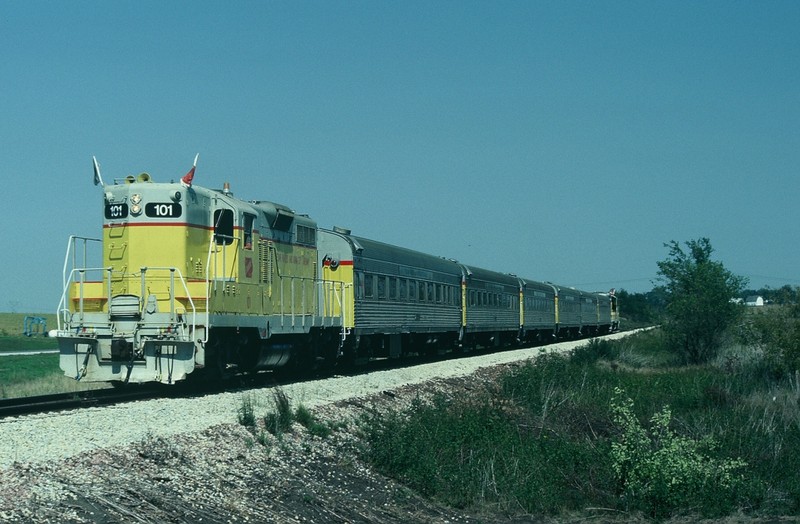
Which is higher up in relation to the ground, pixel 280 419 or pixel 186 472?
pixel 280 419

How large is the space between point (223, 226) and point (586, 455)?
7.89 metres

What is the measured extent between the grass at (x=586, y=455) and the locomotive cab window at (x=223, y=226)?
473 centimetres

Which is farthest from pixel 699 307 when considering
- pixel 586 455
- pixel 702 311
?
pixel 586 455

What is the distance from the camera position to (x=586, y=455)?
15.0 metres

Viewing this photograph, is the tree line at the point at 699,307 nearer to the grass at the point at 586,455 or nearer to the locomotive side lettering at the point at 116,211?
the grass at the point at 586,455

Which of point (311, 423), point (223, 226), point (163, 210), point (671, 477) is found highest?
point (163, 210)

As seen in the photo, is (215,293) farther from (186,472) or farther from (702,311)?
(702,311)

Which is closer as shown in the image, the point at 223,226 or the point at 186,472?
the point at 186,472

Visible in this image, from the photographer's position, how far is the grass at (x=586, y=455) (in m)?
13.0

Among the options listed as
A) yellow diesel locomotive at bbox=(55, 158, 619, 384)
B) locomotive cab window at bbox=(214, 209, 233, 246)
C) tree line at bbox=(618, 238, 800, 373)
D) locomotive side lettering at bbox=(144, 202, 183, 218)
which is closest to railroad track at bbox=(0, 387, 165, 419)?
yellow diesel locomotive at bbox=(55, 158, 619, 384)

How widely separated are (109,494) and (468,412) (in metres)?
9.47

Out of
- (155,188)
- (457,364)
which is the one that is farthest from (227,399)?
(457,364)

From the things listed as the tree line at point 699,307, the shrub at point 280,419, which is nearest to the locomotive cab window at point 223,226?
the shrub at point 280,419

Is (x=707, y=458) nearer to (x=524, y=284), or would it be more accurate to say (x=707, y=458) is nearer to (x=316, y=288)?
(x=316, y=288)
